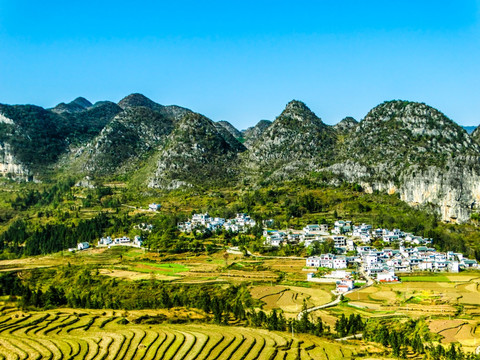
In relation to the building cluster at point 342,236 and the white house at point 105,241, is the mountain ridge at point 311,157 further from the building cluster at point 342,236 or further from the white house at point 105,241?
the white house at point 105,241

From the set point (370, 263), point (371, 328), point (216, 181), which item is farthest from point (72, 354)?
point (216, 181)

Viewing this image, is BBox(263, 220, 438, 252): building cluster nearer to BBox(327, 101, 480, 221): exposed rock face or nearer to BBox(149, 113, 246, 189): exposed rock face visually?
BBox(327, 101, 480, 221): exposed rock face

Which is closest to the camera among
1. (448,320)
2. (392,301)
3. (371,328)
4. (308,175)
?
(371,328)

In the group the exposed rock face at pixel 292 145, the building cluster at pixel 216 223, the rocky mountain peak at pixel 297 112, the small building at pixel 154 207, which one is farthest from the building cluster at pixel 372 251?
the rocky mountain peak at pixel 297 112

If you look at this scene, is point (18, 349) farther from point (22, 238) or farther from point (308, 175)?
point (308, 175)

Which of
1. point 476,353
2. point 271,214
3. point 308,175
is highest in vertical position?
point 308,175

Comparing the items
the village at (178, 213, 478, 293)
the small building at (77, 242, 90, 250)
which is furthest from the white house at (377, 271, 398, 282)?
the small building at (77, 242, 90, 250)
